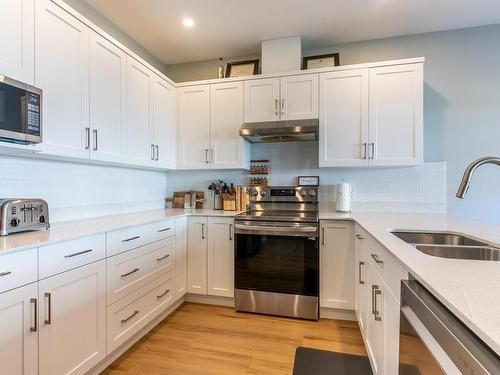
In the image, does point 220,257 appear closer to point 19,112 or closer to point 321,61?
point 19,112

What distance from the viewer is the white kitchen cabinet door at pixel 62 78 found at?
1.63 metres

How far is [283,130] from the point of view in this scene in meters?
2.65

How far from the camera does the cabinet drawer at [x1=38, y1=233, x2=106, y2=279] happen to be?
1331mm

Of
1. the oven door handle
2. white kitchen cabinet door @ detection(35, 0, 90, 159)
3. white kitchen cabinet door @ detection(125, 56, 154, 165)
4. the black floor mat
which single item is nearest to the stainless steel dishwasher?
the black floor mat

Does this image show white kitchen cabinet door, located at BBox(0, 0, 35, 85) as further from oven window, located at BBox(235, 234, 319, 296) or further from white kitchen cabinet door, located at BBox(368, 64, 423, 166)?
white kitchen cabinet door, located at BBox(368, 64, 423, 166)

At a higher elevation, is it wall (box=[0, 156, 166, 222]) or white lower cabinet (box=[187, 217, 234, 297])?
wall (box=[0, 156, 166, 222])

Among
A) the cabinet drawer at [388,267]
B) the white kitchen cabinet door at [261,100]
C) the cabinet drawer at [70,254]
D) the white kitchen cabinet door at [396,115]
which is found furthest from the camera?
the white kitchen cabinet door at [261,100]

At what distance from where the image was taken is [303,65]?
3.03 m

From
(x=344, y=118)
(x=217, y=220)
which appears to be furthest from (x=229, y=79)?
(x=217, y=220)

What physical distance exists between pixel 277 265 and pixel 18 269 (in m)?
1.84

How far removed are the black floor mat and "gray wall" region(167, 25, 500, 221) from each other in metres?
1.86

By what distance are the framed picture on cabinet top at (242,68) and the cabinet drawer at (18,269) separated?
2.66m

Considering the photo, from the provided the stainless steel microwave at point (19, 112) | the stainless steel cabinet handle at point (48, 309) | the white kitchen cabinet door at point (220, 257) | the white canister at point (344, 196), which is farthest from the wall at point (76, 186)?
the white canister at point (344, 196)

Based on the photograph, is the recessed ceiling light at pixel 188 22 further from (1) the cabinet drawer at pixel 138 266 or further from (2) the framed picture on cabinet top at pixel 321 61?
(1) the cabinet drawer at pixel 138 266
